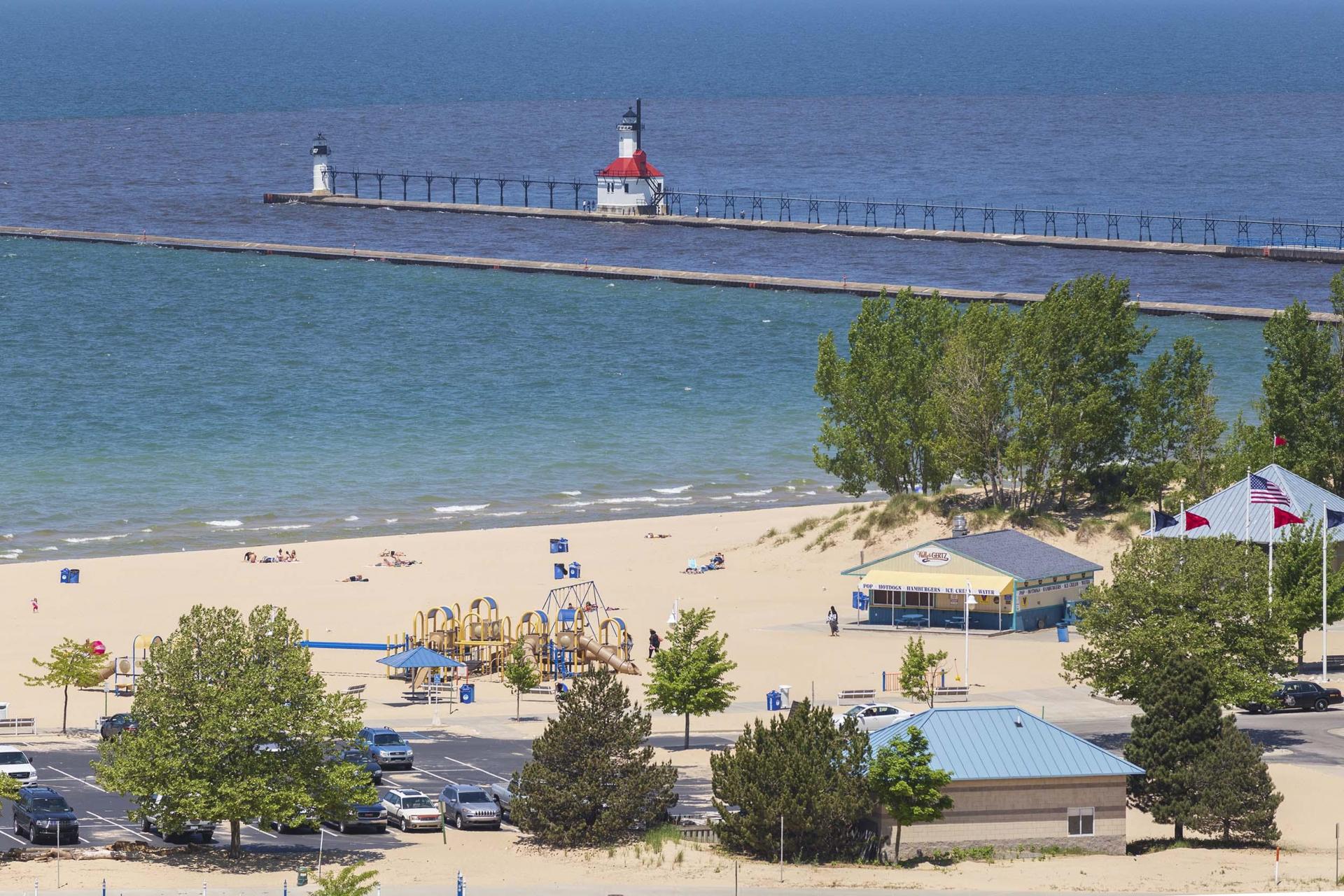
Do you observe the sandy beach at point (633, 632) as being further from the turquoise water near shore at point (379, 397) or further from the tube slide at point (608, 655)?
the turquoise water near shore at point (379, 397)

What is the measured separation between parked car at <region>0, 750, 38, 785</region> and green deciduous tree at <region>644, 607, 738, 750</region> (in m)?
13.4

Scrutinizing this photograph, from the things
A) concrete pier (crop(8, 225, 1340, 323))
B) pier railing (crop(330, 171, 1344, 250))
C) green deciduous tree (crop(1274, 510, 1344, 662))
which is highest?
pier railing (crop(330, 171, 1344, 250))

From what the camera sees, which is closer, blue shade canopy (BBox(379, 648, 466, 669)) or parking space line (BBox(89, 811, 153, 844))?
parking space line (BBox(89, 811, 153, 844))

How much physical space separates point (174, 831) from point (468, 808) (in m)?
5.67

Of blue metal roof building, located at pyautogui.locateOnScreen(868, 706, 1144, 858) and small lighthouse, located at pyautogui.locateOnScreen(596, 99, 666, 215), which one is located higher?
small lighthouse, located at pyautogui.locateOnScreen(596, 99, 666, 215)

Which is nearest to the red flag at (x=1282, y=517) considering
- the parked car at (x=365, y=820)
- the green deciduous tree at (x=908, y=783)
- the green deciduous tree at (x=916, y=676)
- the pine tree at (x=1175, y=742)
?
the green deciduous tree at (x=916, y=676)

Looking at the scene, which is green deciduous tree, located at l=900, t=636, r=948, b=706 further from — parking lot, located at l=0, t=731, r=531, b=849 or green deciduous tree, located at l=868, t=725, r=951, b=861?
green deciduous tree, located at l=868, t=725, r=951, b=861

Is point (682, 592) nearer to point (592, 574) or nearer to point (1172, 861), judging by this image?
point (592, 574)

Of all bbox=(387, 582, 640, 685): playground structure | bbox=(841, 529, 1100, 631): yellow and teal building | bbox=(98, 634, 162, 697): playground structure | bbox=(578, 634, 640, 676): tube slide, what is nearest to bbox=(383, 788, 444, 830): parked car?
bbox=(98, 634, 162, 697): playground structure

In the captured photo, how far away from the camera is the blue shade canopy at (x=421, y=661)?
55000mm

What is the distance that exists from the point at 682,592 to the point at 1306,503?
63.1ft

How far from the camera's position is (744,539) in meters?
76.9

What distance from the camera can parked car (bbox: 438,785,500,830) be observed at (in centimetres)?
4131

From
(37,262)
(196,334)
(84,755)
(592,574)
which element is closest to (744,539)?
(592,574)
